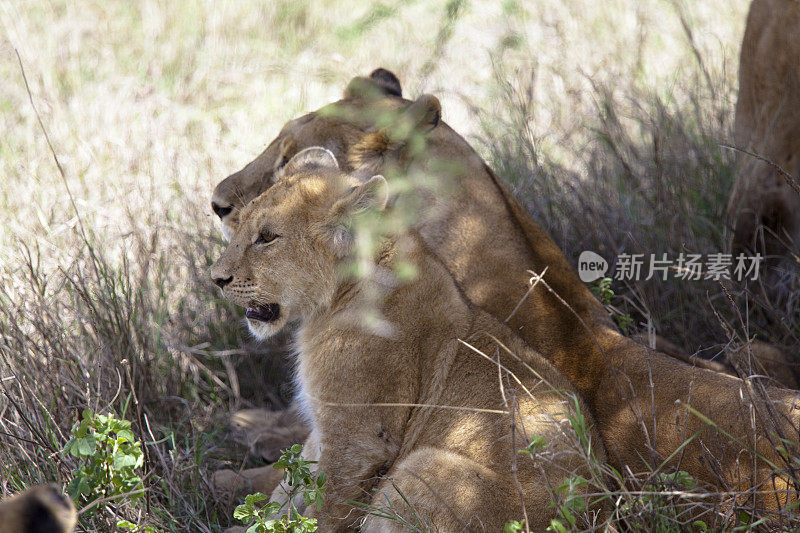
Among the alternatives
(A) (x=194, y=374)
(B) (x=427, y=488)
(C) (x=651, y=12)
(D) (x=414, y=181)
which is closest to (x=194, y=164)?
(A) (x=194, y=374)

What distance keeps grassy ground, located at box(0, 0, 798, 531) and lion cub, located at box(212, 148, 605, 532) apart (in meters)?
0.69

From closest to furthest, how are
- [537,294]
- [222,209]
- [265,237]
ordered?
1. [265,237]
2. [537,294]
3. [222,209]

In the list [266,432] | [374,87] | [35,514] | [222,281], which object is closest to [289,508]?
[222,281]

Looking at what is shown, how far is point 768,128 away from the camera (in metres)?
4.49

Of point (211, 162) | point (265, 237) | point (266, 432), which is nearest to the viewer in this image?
point (265, 237)

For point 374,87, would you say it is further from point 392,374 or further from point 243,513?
point 243,513

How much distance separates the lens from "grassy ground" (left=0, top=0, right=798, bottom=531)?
368cm

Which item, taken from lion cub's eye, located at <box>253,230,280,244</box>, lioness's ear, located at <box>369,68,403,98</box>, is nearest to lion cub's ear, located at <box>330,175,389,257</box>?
lion cub's eye, located at <box>253,230,280,244</box>

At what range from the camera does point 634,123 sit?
721 cm

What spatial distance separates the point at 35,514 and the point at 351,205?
1.75 m

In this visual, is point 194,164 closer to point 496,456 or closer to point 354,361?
point 354,361

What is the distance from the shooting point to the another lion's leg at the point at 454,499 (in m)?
2.71

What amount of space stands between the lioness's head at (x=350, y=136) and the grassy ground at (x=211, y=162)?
386 mm

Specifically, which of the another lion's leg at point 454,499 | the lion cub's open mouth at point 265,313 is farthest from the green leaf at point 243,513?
the lion cub's open mouth at point 265,313
